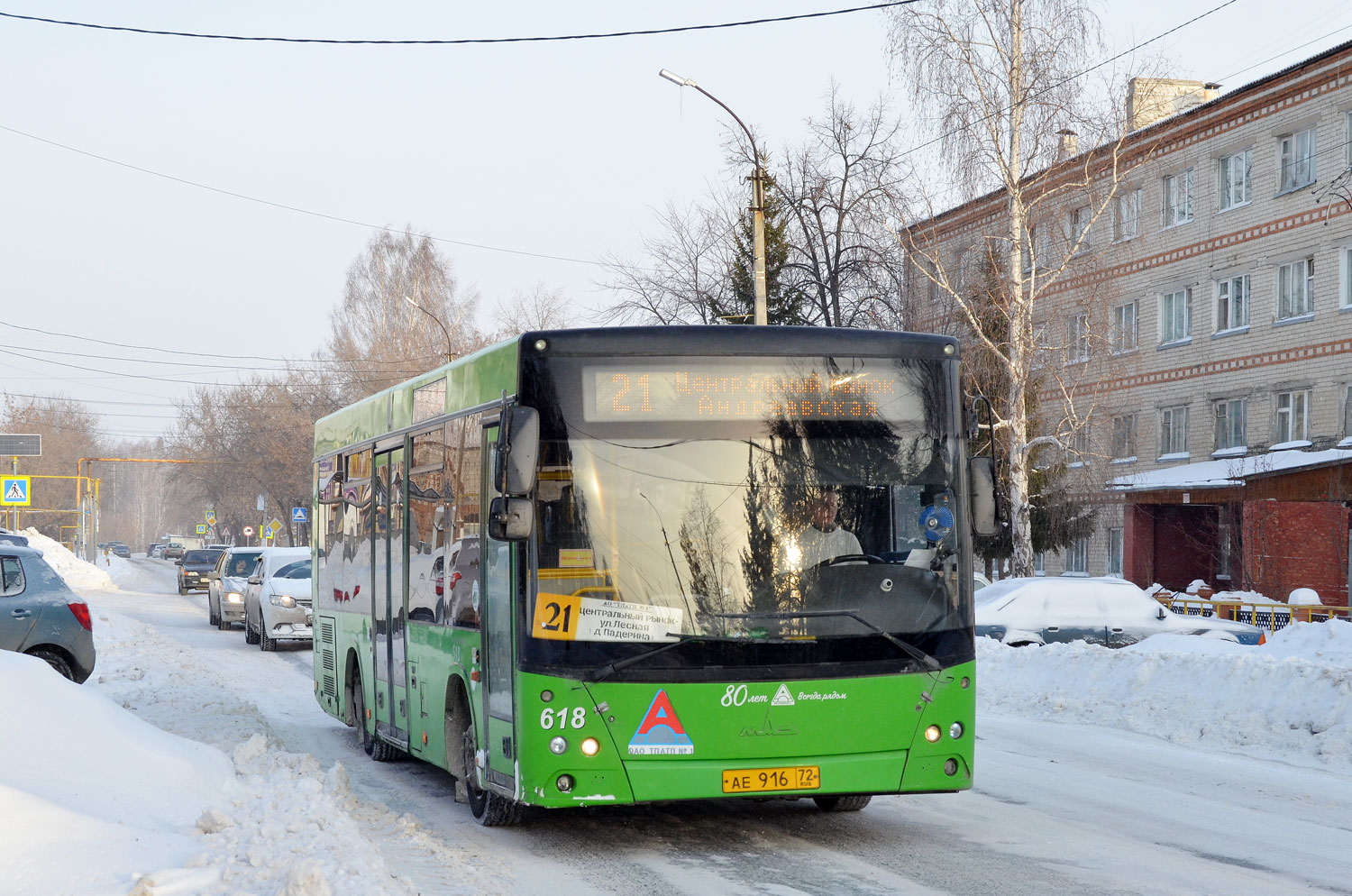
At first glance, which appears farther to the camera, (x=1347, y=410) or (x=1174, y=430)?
(x=1174, y=430)

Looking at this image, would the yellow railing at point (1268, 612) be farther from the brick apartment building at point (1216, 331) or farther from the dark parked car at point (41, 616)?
the dark parked car at point (41, 616)

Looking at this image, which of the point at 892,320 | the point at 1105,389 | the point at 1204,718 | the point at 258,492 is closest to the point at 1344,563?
the point at 1105,389

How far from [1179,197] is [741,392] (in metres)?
36.3

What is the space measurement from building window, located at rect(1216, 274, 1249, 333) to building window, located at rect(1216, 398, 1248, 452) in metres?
1.98

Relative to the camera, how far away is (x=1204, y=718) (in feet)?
43.5

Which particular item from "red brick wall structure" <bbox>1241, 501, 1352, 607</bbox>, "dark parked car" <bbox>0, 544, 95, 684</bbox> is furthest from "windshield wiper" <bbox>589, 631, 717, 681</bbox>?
"red brick wall structure" <bbox>1241, 501, 1352, 607</bbox>

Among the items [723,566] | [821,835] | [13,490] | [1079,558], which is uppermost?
[13,490]

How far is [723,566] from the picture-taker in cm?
794

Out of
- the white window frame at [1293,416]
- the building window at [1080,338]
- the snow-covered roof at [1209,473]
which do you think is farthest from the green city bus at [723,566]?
the white window frame at [1293,416]

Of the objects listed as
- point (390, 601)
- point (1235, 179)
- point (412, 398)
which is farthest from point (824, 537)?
point (1235, 179)

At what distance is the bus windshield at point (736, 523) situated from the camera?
25.8 ft

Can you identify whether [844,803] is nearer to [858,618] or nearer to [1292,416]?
[858,618]

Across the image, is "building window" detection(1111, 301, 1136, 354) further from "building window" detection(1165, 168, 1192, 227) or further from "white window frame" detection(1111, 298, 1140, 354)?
"building window" detection(1165, 168, 1192, 227)

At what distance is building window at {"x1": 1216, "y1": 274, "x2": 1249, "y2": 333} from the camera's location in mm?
38906
